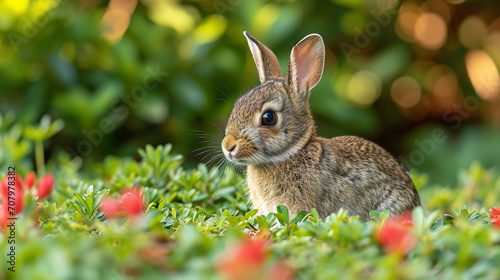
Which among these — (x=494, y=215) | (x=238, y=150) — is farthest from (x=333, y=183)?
(x=494, y=215)

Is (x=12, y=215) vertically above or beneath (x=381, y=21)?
beneath

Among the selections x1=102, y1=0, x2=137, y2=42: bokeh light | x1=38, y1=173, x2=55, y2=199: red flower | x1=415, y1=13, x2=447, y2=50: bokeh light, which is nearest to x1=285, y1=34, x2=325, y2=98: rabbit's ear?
x1=38, y1=173, x2=55, y2=199: red flower

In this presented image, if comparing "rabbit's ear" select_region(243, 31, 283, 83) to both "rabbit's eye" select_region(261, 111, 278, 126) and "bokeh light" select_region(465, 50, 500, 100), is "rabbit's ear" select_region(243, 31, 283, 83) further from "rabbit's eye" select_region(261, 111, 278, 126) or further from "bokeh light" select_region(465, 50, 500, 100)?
"bokeh light" select_region(465, 50, 500, 100)

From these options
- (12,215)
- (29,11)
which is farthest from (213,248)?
(29,11)

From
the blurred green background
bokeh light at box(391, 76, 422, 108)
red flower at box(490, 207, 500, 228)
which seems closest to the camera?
red flower at box(490, 207, 500, 228)

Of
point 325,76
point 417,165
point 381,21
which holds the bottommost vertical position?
point 417,165

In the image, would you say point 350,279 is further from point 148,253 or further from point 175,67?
point 175,67
